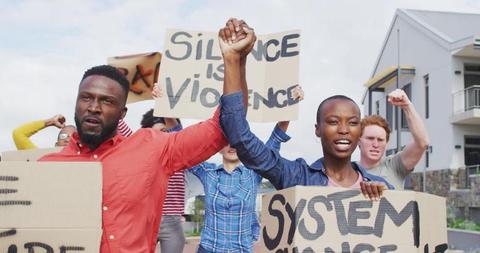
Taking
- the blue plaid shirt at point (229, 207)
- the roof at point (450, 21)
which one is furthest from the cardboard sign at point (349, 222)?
the roof at point (450, 21)

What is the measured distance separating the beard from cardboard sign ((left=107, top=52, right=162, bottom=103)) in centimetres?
373

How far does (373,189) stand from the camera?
9.12ft

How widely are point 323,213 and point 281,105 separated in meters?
2.51

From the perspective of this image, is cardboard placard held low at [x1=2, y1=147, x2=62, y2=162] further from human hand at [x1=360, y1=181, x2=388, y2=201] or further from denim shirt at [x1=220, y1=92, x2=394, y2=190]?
human hand at [x1=360, y1=181, x2=388, y2=201]

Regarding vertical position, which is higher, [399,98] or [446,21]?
[446,21]

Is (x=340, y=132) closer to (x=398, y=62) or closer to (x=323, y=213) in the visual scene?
(x=323, y=213)

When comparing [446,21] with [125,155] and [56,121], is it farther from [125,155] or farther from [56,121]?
[125,155]

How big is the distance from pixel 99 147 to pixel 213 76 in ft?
10.0

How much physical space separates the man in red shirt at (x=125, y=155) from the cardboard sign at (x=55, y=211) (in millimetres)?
57

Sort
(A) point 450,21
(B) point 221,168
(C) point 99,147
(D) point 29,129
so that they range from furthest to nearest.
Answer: (A) point 450,21
(D) point 29,129
(B) point 221,168
(C) point 99,147

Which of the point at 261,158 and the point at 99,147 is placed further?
the point at 261,158

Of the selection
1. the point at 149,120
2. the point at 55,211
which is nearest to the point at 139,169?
the point at 55,211

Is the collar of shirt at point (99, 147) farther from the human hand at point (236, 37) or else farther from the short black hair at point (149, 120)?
the short black hair at point (149, 120)

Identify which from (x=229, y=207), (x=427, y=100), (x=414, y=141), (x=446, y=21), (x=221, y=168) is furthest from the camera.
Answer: (x=446, y=21)
